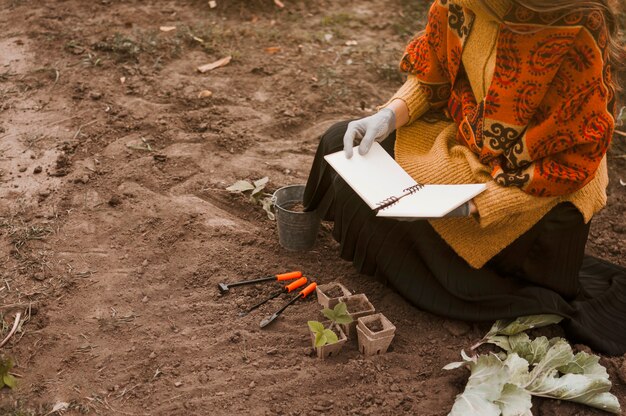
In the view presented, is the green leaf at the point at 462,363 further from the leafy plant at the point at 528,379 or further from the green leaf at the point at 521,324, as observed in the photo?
the green leaf at the point at 521,324

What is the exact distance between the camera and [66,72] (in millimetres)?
4625

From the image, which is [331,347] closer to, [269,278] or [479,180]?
[269,278]

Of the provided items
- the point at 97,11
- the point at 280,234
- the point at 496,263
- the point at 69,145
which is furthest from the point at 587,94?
the point at 97,11

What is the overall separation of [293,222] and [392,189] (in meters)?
0.74

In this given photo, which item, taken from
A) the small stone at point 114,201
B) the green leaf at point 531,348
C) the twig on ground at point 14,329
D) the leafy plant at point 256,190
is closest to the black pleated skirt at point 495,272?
the green leaf at point 531,348

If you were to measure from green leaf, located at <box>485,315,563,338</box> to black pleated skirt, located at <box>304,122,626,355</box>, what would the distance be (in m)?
0.04

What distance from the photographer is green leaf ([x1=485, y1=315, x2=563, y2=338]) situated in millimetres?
2762

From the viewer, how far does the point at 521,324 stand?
276 centimetres

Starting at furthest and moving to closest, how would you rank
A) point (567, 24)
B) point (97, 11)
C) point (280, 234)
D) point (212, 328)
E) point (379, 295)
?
1. point (97, 11)
2. point (280, 234)
3. point (379, 295)
4. point (212, 328)
5. point (567, 24)

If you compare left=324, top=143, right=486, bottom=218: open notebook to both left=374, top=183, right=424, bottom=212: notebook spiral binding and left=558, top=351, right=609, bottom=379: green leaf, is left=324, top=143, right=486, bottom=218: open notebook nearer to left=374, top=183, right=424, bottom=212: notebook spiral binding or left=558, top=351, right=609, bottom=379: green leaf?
Answer: left=374, top=183, right=424, bottom=212: notebook spiral binding

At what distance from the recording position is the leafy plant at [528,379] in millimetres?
2418

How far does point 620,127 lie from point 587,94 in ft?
7.92

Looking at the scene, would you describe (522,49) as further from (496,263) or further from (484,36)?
(496,263)

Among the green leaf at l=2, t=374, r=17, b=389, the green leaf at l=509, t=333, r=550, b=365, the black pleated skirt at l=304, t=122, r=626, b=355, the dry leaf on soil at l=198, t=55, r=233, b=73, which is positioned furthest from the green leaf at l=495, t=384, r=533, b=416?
the dry leaf on soil at l=198, t=55, r=233, b=73
